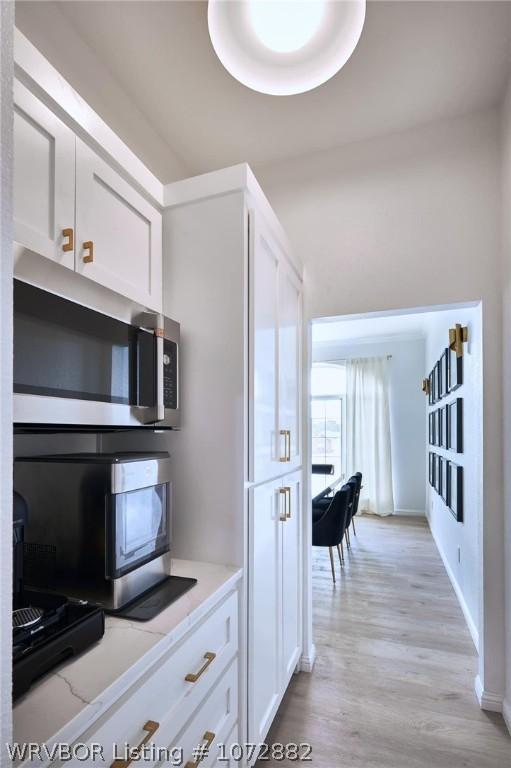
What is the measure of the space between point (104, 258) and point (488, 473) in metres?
1.91

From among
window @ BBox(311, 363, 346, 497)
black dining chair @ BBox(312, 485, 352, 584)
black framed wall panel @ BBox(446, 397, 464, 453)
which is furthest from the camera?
window @ BBox(311, 363, 346, 497)

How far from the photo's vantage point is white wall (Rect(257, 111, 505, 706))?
1963mm

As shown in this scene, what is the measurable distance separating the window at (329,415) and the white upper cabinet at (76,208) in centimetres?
574

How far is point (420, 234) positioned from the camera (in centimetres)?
212

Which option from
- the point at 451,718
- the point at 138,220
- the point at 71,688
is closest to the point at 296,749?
the point at 451,718

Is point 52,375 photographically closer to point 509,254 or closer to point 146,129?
point 146,129

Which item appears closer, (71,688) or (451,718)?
(71,688)

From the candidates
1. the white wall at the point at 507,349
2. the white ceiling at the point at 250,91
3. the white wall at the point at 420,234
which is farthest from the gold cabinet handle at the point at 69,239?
the white wall at the point at 507,349

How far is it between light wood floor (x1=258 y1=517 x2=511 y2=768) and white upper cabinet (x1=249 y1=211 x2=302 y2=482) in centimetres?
114

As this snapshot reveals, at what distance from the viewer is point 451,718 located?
1.91 m

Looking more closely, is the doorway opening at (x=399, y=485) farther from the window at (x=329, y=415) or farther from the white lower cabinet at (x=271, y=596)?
the white lower cabinet at (x=271, y=596)

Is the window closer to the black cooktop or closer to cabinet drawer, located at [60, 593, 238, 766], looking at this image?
cabinet drawer, located at [60, 593, 238, 766]

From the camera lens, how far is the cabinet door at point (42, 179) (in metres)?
0.93

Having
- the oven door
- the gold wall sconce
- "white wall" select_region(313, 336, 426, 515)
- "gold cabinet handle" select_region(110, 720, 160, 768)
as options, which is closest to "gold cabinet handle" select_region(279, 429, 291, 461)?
the oven door
